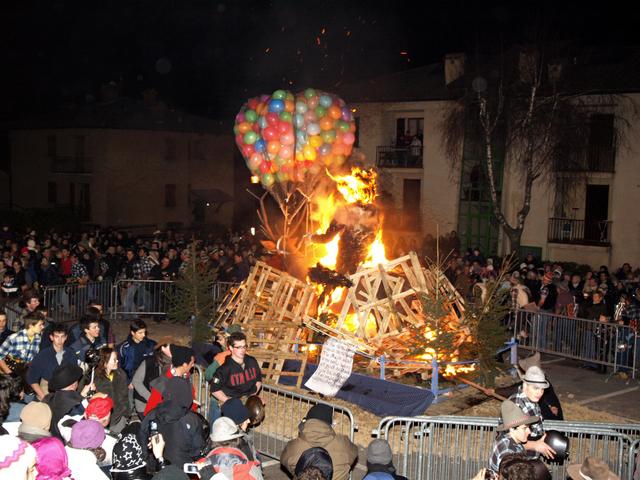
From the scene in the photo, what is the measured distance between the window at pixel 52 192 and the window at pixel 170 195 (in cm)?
606

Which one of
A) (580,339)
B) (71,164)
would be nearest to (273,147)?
(580,339)

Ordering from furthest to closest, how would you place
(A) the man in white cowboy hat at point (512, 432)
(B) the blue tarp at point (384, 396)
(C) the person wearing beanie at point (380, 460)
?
(B) the blue tarp at point (384, 396), (A) the man in white cowboy hat at point (512, 432), (C) the person wearing beanie at point (380, 460)

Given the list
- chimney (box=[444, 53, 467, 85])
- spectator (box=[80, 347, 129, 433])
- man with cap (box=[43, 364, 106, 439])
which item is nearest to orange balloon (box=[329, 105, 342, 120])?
spectator (box=[80, 347, 129, 433])

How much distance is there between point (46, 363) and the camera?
346 inches

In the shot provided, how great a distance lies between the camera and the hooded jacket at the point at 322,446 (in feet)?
21.0

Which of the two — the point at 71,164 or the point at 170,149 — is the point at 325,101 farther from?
the point at 170,149

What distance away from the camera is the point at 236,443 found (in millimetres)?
6238

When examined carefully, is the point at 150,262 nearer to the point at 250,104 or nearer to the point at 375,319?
the point at 250,104

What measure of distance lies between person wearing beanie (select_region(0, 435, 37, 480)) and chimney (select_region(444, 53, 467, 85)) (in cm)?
3031

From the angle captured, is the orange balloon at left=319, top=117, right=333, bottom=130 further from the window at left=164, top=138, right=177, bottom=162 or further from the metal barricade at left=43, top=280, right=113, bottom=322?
the window at left=164, top=138, right=177, bottom=162

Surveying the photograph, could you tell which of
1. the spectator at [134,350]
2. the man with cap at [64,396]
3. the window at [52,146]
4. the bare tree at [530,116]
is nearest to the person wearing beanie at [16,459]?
the man with cap at [64,396]

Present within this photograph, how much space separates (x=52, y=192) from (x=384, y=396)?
36.7 m

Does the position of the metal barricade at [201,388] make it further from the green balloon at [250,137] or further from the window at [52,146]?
the window at [52,146]

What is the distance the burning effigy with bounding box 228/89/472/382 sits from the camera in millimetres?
12297
